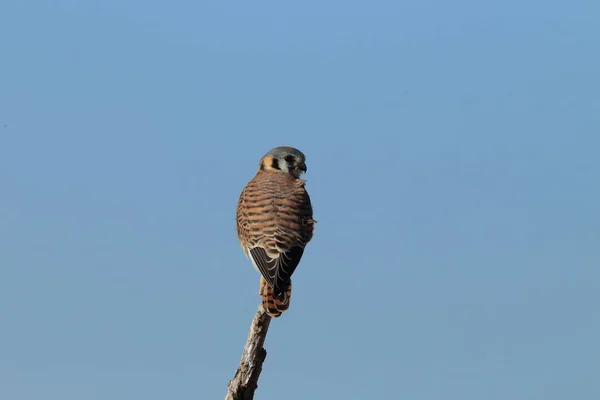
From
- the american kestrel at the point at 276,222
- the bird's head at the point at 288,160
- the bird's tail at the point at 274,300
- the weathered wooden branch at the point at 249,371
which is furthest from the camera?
the bird's head at the point at 288,160

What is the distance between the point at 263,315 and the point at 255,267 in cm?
65

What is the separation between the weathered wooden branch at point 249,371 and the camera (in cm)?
559

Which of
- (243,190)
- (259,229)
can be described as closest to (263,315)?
(259,229)

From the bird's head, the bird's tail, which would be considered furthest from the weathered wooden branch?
the bird's head

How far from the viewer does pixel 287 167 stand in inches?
288

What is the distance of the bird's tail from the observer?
5805mm

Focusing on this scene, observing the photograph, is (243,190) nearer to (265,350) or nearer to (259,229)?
(259,229)

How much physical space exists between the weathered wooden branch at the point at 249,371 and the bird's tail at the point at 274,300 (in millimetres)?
218

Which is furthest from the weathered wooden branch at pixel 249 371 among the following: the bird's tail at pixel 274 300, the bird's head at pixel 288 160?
the bird's head at pixel 288 160

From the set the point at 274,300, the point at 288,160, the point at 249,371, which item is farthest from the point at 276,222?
the point at 249,371

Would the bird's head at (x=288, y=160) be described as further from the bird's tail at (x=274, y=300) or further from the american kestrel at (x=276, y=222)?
the bird's tail at (x=274, y=300)

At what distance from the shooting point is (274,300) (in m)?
5.89

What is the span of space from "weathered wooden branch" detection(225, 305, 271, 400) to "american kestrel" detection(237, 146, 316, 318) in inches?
10.1

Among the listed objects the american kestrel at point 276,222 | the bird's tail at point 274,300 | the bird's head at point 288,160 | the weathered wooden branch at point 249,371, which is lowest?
the weathered wooden branch at point 249,371
